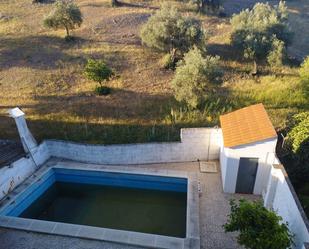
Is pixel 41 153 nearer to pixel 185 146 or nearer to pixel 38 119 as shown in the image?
pixel 38 119

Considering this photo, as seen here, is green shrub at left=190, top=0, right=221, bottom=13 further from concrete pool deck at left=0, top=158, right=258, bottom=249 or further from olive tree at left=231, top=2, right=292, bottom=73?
concrete pool deck at left=0, top=158, right=258, bottom=249

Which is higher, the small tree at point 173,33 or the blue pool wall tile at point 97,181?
the small tree at point 173,33

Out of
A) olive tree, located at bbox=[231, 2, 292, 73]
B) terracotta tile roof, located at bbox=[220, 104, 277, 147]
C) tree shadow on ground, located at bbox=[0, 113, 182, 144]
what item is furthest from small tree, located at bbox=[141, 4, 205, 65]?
terracotta tile roof, located at bbox=[220, 104, 277, 147]

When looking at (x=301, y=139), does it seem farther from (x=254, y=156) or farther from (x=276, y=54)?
(x=276, y=54)

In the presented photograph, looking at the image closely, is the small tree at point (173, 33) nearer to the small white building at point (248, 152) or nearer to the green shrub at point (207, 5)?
the small white building at point (248, 152)

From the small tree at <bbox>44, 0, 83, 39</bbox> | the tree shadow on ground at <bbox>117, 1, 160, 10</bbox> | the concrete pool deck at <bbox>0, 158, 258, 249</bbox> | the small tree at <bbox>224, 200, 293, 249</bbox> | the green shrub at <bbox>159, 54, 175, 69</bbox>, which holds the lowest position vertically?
the concrete pool deck at <bbox>0, 158, 258, 249</bbox>

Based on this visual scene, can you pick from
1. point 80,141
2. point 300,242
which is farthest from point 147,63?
point 300,242

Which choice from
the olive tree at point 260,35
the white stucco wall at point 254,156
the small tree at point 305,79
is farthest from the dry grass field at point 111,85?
the white stucco wall at point 254,156
